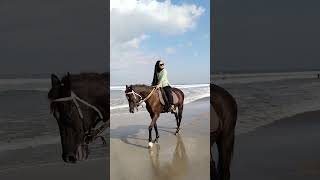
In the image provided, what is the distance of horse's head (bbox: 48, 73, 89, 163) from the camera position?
2494mm

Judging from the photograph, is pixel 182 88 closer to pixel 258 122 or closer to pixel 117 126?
pixel 117 126

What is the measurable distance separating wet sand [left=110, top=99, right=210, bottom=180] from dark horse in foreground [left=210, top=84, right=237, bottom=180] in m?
0.25

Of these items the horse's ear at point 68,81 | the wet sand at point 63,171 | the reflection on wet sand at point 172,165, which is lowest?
the reflection on wet sand at point 172,165

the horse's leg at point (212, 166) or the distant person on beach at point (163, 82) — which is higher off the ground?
the distant person on beach at point (163, 82)

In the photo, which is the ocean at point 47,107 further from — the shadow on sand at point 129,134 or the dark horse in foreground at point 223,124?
the shadow on sand at point 129,134

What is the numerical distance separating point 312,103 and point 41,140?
1939 mm

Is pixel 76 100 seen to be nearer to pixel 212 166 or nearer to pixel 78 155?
pixel 78 155

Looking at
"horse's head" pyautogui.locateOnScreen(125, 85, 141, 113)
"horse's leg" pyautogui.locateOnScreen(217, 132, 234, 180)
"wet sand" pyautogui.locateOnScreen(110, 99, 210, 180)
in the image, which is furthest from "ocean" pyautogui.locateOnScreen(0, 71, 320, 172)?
"horse's head" pyautogui.locateOnScreen(125, 85, 141, 113)

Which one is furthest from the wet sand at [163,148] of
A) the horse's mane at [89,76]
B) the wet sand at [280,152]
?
the horse's mane at [89,76]

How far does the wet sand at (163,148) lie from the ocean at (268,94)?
588mm

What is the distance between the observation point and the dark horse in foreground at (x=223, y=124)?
2742mm

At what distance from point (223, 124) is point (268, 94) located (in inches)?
15.3

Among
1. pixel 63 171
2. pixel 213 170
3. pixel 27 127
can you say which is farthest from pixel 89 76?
pixel 213 170

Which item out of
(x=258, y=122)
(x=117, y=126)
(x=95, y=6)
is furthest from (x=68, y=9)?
(x=258, y=122)
